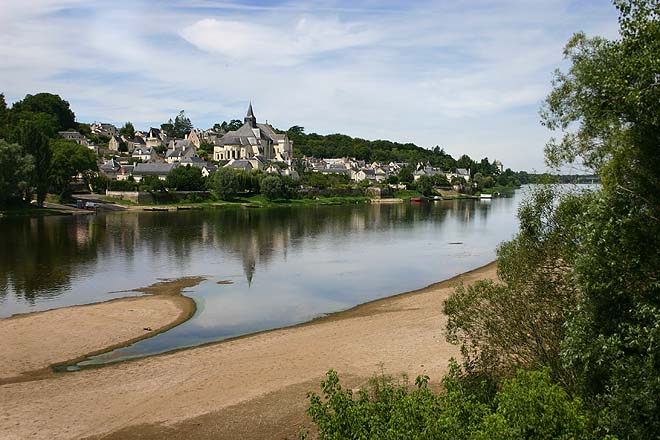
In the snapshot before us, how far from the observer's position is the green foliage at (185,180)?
8812cm

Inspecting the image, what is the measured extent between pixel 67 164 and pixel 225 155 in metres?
52.0

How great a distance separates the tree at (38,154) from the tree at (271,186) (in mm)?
33430

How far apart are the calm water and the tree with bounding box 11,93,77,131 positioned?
83.5 meters

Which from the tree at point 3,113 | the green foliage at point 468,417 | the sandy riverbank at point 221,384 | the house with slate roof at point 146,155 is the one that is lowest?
the sandy riverbank at point 221,384

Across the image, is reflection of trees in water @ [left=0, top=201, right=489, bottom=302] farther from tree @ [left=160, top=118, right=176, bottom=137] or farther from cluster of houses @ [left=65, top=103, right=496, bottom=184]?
tree @ [left=160, top=118, right=176, bottom=137]

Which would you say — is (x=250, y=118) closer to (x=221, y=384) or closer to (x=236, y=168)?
(x=236, y=168)

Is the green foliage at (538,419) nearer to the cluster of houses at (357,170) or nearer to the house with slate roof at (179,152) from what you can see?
the house with slate roof at (179,152)

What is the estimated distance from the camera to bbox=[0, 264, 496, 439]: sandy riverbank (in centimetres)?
1260

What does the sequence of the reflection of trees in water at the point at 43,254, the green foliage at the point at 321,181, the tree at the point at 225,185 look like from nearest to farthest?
1. the reflection of trees in water at the point at 43,254
2. the tree at the point at 225,185
3. the green foliage at the point at 321,181

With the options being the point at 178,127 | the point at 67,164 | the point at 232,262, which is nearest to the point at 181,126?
the point at 178,127

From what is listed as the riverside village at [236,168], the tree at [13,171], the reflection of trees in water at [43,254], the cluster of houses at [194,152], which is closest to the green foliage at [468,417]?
the reflection of trees in water at [43,254]

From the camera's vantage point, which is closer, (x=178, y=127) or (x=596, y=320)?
(x=596, y=320)

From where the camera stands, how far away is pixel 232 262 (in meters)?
37.4

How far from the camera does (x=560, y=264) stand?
1103 cm
